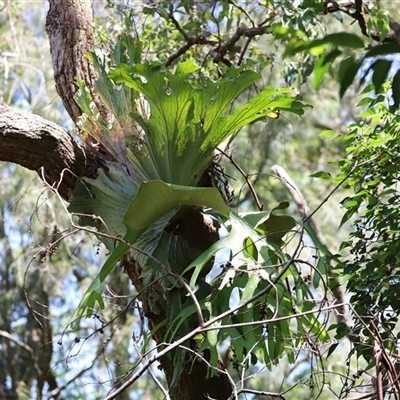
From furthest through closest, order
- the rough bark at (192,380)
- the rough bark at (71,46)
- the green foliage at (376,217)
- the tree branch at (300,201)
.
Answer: the rough bark at (71,46)
the rough bark at (192,380)
the green foliage at (376,217)
the tree branch at (300,201)

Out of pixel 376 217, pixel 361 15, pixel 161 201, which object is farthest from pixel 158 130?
pixel 361 15

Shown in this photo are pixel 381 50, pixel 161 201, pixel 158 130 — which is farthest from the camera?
pixel 158 130

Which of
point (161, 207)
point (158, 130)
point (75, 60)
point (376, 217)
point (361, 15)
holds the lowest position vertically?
point (376, 217)

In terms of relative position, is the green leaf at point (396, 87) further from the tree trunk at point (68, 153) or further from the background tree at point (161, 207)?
the tree trunk at point (68, 153)

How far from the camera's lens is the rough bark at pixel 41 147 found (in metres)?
2.82

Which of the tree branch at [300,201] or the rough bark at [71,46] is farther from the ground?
the rough bark at [71,46]

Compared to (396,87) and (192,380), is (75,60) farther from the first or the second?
(396,87)

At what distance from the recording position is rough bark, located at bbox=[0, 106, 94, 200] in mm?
2816

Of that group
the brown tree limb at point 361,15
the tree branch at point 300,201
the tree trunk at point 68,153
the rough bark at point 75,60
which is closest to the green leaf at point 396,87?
the tree branch at point 300,201

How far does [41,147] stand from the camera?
2850 mm

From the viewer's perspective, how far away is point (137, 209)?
8.40 feet

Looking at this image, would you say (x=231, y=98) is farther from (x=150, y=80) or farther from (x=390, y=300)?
(x=390, y=300)

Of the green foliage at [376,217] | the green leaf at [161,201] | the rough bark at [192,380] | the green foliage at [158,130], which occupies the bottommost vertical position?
the rough bark at [192,380]

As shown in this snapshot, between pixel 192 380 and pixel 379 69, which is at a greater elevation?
pixel 379 69
